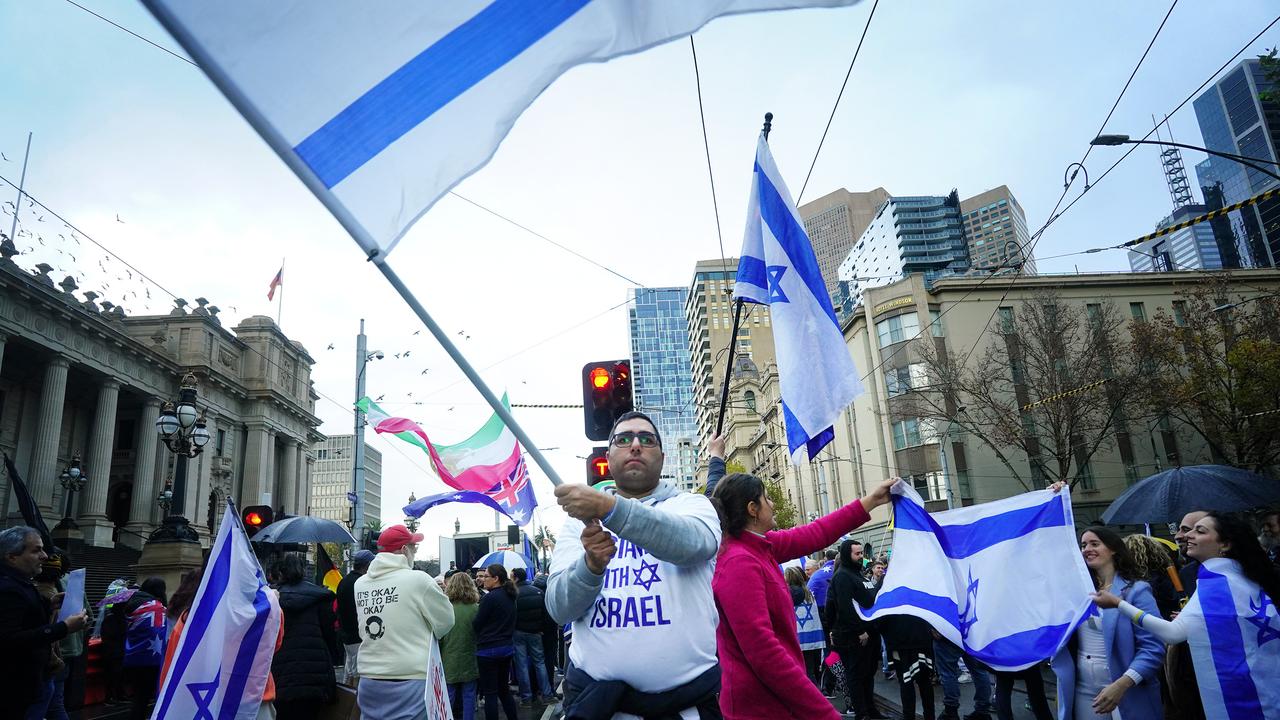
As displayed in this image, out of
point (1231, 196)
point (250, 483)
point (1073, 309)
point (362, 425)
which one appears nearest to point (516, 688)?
point (362, 425)

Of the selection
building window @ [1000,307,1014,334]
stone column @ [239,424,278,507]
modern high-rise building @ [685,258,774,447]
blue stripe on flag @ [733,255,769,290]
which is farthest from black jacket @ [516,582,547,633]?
modern high-rise building @ [685,258,774,447]

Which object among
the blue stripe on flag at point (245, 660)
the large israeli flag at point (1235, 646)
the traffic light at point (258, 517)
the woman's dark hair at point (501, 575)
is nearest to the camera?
the large israeli flag at point (1235, 646)

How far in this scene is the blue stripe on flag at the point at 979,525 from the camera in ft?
Result: 17.5

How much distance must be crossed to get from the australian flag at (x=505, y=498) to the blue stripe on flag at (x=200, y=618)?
1316 cm

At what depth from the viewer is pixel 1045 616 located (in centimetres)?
522

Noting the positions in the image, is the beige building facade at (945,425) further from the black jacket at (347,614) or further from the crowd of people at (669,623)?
the black jacket at (347,614)

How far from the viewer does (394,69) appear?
8.15ft

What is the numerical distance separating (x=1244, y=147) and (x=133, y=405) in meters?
123

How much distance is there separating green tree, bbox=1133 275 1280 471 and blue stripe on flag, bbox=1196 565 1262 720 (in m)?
30.9

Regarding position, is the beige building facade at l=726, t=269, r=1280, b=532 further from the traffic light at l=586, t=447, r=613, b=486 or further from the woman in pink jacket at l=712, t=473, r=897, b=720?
the woman in pink jacket at l=712, t=473, r=897, b=720

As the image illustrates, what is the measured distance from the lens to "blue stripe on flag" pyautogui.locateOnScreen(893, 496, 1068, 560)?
532cm

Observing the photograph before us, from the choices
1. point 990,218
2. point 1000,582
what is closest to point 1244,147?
point 990,218

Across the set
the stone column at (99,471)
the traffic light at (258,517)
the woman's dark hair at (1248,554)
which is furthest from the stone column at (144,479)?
the woman's dark hair at (1248,554)

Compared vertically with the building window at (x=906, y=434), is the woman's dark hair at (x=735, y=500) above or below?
below
